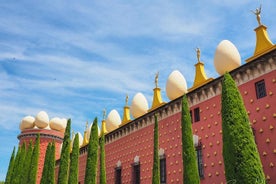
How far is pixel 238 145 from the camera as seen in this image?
9.06 metres

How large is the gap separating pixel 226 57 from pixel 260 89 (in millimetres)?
3123

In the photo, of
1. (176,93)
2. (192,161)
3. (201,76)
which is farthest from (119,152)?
(192,161)

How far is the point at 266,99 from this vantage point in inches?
501

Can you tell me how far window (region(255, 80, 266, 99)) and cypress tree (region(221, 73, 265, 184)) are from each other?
3438mm

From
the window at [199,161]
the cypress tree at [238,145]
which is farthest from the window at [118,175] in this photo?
the cypress tree at [238,145]

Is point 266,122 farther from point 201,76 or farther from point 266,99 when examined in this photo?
point 201,76

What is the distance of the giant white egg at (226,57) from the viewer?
15609mm

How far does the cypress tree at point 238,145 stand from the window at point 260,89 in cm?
344

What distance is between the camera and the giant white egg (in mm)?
15609

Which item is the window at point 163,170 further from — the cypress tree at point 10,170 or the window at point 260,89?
the cypress tree at point 10,170

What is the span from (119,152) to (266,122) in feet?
42.7

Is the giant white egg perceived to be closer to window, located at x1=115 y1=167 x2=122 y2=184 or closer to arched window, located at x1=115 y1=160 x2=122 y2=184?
arched window, located at x1=115 y1=160 x2=122 y2=184

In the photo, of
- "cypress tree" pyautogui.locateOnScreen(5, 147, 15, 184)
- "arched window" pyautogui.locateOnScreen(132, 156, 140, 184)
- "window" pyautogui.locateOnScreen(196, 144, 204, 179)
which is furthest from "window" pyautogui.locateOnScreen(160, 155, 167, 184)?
"cypress tree" pyautogui.locateOnScreen(5, 147, 15, 184)

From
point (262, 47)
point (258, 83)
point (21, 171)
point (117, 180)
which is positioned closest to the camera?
point (258, 83)
